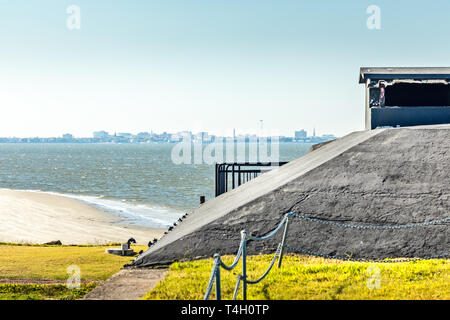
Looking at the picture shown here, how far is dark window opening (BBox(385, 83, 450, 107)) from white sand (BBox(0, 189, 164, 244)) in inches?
574

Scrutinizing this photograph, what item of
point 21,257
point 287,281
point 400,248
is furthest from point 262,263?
point 21,257

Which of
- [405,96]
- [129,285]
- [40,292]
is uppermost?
[405,96]

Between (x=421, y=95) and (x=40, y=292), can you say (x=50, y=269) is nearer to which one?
(x=40, y=292)

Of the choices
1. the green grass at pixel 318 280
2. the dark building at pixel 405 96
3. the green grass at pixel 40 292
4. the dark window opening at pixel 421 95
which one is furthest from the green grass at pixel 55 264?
the dark window opening at pixel 421 95

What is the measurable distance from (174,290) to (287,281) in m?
1.75

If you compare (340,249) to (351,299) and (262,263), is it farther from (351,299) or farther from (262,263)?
(351,299)

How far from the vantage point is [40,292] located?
10164mm

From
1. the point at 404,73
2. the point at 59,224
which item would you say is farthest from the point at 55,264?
the point at 59,224

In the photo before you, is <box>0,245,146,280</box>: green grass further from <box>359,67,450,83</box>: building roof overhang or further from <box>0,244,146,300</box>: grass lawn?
<box>359,67,450,83</box>: building roof overhang

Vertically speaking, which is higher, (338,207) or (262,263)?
(338,207)

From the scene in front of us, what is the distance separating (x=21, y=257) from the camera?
49.5 ft

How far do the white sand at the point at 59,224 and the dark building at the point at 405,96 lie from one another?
1439 centimetres

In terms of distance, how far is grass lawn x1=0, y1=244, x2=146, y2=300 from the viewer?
10.0 metres

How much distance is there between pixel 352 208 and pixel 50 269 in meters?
7.49
